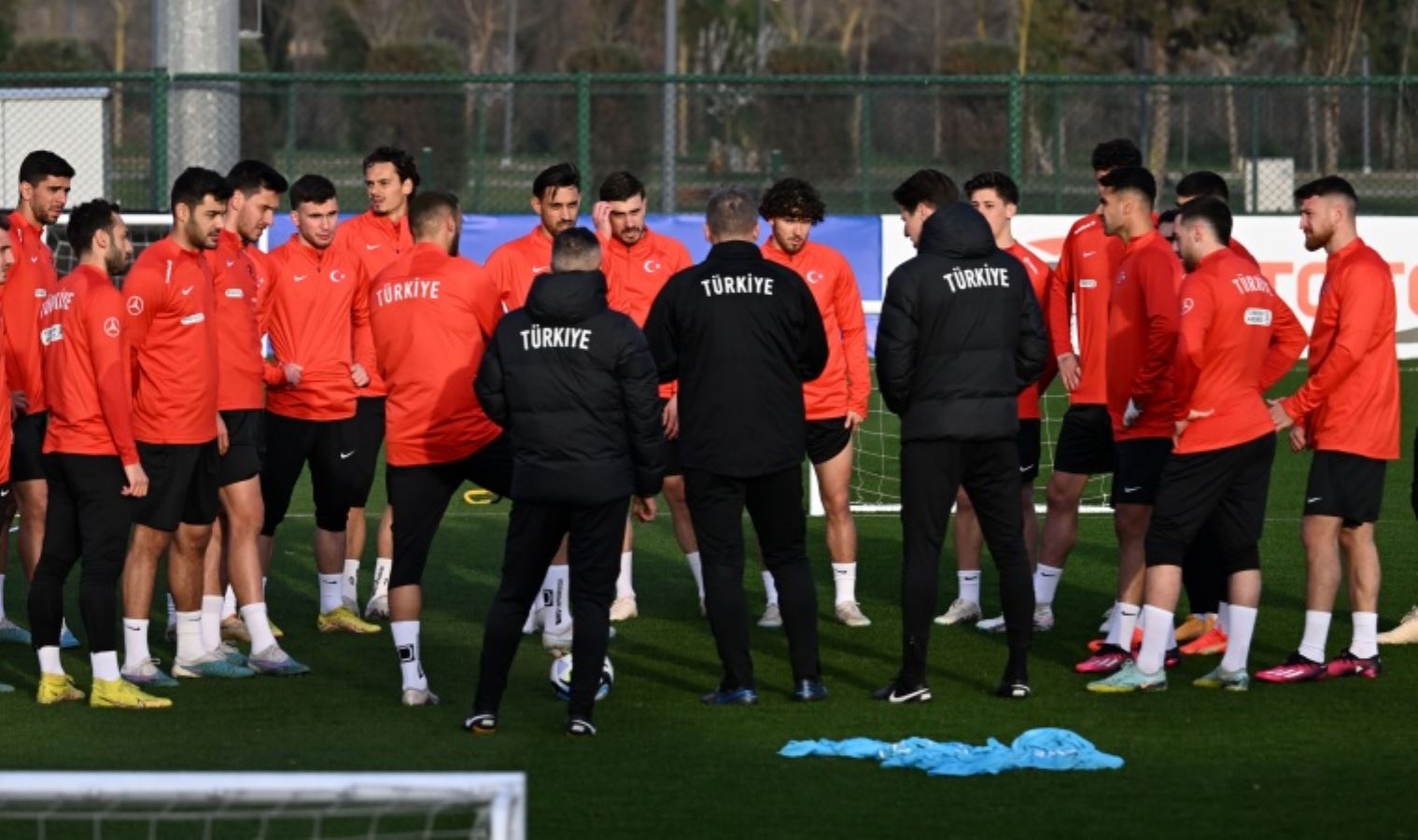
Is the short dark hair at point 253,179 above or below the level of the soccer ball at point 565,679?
above

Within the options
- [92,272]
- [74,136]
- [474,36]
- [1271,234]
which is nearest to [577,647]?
[92,272]

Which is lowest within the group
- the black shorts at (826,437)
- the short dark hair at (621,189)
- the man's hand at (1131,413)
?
the black shorts at (826,437)

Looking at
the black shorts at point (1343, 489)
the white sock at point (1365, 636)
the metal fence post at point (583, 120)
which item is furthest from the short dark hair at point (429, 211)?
the metal fence post at point (583, 120)

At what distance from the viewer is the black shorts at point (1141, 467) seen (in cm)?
968

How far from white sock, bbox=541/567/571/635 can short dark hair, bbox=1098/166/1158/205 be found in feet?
9.47

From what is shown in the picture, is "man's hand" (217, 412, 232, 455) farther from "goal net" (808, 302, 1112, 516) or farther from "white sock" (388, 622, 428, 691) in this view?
"goal net" (808, 302, 1112, 516)

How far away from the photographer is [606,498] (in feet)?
27.3

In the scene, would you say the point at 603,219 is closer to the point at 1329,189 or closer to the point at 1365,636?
the point at 1329,189

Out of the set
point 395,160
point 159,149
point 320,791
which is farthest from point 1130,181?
point 159,149

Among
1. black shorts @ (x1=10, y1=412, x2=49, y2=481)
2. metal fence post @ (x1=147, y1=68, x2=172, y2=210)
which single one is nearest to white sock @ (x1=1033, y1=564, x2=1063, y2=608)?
black shorts @ (x1=10, y1=412, x2=49, y2=481)

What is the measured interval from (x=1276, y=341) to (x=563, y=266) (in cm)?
323

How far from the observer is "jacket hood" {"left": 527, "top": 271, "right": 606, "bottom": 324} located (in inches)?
324

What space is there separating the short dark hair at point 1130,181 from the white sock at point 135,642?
4.50 metres

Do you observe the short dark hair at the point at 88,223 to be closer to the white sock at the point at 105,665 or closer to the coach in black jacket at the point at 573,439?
the white sock at the point at 105,665
